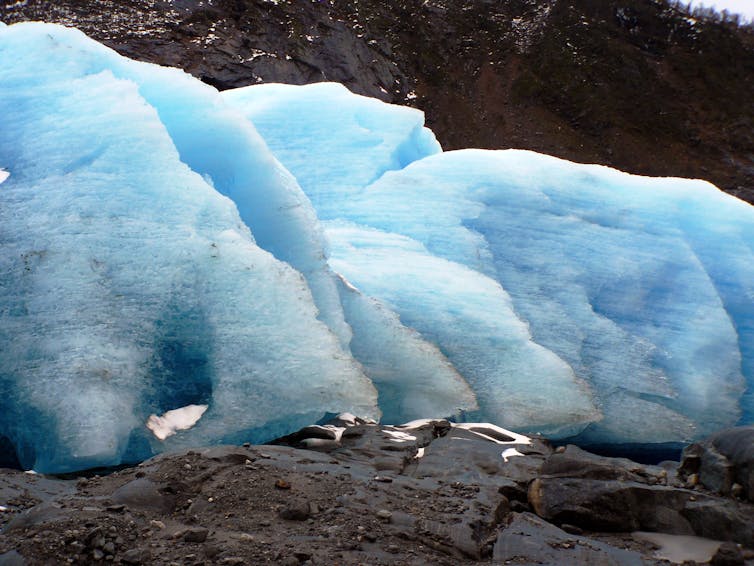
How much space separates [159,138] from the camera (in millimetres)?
5492

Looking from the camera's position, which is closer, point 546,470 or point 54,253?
point 546,470

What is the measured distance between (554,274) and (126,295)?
11.1 feet

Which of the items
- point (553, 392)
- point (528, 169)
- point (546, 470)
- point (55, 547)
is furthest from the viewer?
point (528, 169)

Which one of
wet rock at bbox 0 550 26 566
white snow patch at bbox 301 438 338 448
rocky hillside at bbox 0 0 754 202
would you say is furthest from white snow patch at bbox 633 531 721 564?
rocky hillside at bbox 0 0 754 202

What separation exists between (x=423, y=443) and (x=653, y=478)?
1384mm

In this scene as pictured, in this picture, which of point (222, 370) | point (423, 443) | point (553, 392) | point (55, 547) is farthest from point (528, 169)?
point (55, 547)

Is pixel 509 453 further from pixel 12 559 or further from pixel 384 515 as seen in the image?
pixel 12 559

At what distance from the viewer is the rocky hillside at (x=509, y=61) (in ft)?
71.1

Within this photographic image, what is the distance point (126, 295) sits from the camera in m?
4.88

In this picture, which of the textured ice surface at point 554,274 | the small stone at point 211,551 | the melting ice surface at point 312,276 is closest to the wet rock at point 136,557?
the small stone at point 211,551

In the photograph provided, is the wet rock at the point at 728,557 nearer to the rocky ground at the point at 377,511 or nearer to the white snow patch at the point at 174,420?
the rocky ground at the point at 377,511

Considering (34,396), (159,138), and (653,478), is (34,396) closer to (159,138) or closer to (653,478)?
(159,138)

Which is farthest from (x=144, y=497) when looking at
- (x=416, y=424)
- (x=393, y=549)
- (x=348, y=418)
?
(x=416, y=424)

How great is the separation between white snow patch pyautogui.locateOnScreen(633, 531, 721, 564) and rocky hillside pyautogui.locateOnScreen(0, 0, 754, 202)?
18891mm
